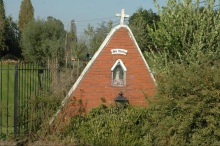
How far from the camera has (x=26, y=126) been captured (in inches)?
359

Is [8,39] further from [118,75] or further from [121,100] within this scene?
[121,100]

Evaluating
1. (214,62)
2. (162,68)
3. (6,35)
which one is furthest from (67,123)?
(6,35)

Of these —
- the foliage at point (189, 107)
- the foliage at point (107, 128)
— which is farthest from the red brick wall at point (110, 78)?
the foliage at point (189, 107)

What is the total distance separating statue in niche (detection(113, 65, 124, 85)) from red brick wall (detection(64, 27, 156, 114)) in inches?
5.6

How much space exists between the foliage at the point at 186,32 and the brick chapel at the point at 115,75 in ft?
2.31

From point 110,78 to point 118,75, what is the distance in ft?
0.91

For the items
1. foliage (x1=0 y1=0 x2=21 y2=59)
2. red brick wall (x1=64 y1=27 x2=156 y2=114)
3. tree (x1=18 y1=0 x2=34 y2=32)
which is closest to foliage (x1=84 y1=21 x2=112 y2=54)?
red brick wall (x1=64 y1=27 x2=156 y2=114)

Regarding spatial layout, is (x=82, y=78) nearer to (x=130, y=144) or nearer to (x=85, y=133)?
(x=85, y=133)

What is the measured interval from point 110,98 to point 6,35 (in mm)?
35147

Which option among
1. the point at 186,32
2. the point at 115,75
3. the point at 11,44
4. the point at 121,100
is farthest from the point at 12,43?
the point at 186,32

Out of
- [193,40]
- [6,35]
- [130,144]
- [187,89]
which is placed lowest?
[130,144]

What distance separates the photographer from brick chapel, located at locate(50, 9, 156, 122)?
9508 millimetres

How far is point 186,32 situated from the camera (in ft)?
31.7

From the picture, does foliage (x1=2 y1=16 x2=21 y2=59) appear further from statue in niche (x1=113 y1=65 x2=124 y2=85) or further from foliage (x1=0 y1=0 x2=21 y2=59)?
statue in niche (x1=113 y1=65 x2=124 y2=85)
